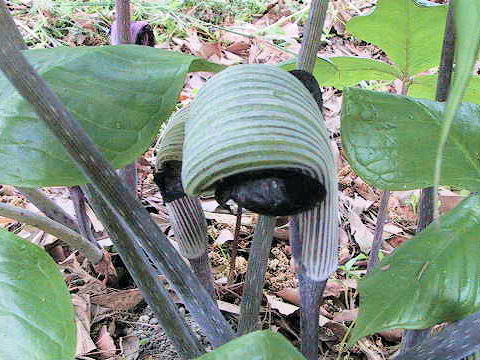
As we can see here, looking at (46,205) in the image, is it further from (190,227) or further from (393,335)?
(393,335)

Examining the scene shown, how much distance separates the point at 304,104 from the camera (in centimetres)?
39

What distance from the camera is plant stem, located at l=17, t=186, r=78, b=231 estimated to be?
0.86 metres

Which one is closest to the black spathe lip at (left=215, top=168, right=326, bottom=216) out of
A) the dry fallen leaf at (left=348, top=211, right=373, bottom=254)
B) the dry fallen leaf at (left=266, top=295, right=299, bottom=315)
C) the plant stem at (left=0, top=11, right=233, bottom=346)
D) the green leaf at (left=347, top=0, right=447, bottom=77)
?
the plant stem at (left=0, top=11, right=233, bottom=346)

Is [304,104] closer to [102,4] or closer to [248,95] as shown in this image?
[248,95]

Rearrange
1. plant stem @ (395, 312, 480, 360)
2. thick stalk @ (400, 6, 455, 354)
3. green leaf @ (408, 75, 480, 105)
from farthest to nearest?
green leaf @ (408, 75, 480, 105), thick stalk @ (400, 6, 455, 354), plant stem @ (395, 312, 480, 360)

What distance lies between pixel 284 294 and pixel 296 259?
46cm

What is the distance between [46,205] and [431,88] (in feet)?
2.21

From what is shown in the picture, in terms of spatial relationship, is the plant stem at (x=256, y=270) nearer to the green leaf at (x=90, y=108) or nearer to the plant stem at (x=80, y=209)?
the green leaf at (x=90, y=108)

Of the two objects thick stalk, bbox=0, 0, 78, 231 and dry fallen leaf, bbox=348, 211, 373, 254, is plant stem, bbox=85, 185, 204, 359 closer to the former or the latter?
thick stalk, bbox=0, 0, 78, 231

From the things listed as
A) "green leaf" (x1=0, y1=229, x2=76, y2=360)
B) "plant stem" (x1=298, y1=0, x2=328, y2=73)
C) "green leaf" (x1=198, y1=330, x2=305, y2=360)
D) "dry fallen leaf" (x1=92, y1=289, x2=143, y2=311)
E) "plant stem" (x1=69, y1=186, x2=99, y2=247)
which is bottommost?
"dry fallen leaf" (x1=92, y1=289, x2=143, y2=311)

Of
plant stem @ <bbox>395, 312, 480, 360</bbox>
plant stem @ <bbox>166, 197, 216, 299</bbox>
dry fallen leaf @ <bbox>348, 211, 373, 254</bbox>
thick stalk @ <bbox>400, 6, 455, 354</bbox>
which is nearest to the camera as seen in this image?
plant stem @ <bbox>395, 312, 480, 360</bbox>

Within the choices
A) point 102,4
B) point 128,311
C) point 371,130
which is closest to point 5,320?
point 371,130

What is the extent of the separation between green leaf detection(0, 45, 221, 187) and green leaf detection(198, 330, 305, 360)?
7.5 inches

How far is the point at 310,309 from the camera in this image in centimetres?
58
